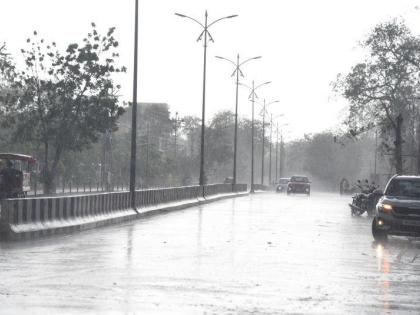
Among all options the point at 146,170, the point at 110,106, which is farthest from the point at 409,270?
the point at 146,170

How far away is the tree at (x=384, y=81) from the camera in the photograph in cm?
7106

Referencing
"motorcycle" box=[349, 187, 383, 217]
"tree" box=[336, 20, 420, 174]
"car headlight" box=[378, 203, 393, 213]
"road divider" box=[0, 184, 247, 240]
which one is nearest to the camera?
"road divider" box=[0, 184, 247, 240]

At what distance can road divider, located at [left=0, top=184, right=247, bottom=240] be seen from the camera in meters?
20.0

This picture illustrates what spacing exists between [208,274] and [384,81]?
63.1 meters

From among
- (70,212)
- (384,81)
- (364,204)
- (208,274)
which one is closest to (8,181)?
(70,212)

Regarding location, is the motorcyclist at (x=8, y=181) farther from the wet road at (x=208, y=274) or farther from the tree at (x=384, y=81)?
the tree at (x=384, y=81)

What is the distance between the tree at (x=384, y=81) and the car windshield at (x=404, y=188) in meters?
45.5

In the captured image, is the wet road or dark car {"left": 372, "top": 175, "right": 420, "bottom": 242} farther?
dark car {"left": 372, "top": 175, "right": 420, "bottom": 242}

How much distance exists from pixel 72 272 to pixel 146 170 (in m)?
88.0

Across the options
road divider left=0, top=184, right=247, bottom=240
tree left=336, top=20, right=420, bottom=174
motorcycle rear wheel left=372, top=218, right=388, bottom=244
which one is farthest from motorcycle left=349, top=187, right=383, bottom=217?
tree left=336, top=20, right=420, bottom=174

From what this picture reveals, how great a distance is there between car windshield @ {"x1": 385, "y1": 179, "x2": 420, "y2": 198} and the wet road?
117cm

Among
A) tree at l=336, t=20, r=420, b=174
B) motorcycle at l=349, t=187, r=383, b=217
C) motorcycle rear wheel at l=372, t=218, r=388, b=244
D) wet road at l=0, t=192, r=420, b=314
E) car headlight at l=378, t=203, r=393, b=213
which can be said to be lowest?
wet road at l=0, t=192, r=420, b=314

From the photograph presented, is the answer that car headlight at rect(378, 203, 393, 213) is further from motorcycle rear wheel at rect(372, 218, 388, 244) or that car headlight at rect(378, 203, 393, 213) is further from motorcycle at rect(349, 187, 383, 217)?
motorcycle at rect(349, 187, 383, 217)

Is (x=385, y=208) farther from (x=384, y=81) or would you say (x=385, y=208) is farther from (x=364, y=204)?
(x=384, y=81)
